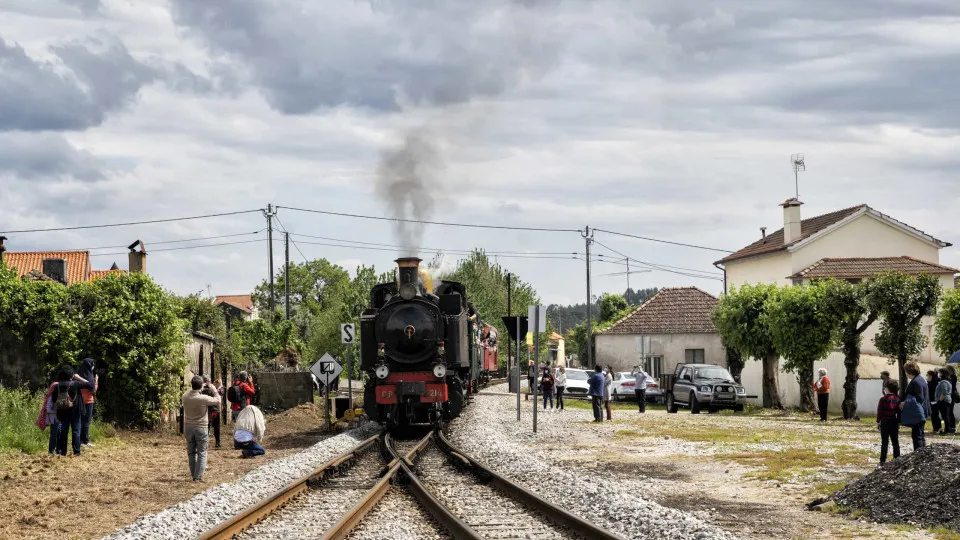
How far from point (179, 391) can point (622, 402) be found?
91.1ft

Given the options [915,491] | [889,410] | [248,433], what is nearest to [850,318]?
[889,410]

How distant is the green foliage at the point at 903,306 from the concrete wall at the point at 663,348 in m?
29.3

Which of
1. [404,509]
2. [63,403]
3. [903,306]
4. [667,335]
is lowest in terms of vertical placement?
[404,509]

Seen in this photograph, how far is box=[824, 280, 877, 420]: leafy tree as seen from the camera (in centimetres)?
3250

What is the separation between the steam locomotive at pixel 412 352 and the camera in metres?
23.9

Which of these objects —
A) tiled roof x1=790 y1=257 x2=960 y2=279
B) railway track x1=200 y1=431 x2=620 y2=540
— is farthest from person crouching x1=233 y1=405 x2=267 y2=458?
tiled roof x1=790 y1=257 x2=960 y2=279

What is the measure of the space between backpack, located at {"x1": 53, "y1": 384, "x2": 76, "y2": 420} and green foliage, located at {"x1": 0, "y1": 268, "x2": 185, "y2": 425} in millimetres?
5307

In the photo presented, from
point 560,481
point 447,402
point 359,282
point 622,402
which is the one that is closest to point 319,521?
point 560,481

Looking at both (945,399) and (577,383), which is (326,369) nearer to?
(945,399)

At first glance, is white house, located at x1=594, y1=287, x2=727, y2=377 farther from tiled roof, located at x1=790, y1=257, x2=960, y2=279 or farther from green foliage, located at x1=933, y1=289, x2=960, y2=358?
green foliage, located at x1=933, y1=289, x2=960, y2=358

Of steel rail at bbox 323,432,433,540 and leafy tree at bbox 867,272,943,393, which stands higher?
leafy tree at bbox 867,272,943,393

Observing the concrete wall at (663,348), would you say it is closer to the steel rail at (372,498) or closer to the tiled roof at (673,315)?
the tiled roof at (673,315)

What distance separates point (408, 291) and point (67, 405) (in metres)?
8.37

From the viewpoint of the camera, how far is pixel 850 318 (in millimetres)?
33094
